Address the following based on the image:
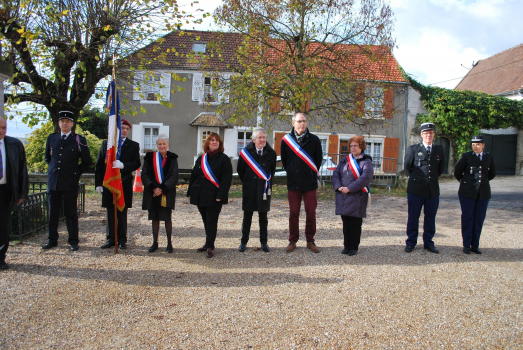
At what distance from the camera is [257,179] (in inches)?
229

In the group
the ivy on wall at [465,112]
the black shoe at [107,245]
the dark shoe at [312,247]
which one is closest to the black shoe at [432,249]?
the dark shoe at [312,247]

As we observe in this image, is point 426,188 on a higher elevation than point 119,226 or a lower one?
higher

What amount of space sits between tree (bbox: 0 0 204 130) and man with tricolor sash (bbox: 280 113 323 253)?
203 inches

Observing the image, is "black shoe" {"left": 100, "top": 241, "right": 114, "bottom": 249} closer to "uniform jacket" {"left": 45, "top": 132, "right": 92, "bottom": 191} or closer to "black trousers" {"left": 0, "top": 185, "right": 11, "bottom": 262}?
"uniform jacket" {"left": 45, "top": 132, "right": 92, "bottom": 191}

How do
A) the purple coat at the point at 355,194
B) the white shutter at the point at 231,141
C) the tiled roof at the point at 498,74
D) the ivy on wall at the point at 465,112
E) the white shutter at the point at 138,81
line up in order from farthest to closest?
the tiled roof at the point at 498,74, the white shutter at the point at 231,141, the ivy on wall at the point at 465,112, the white shutter at the point at 138,81, the purple coat at the point at 355,194

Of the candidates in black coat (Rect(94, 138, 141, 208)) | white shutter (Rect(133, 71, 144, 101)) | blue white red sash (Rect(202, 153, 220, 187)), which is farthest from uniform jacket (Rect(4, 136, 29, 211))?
white shutter (Rect(133, 71, 144, 101))

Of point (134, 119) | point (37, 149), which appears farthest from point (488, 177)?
point (134, 119)

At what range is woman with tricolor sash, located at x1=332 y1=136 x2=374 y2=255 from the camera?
5555 mm

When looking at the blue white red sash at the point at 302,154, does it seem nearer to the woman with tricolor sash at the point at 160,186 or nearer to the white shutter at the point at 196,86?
the woman with tricolor sash at the point at 160,186

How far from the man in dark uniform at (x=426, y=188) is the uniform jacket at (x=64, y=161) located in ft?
17.2

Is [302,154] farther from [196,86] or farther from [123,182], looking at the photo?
[196,86]

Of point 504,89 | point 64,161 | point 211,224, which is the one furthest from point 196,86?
point 504,89

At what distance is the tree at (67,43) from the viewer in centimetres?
859

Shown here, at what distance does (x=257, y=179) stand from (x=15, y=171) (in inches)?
129
